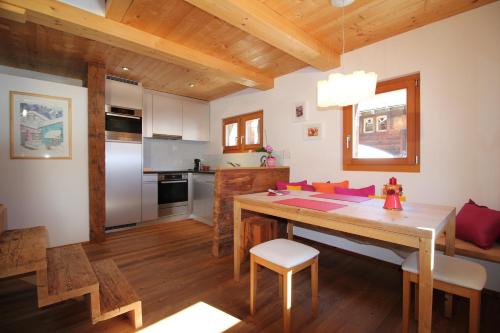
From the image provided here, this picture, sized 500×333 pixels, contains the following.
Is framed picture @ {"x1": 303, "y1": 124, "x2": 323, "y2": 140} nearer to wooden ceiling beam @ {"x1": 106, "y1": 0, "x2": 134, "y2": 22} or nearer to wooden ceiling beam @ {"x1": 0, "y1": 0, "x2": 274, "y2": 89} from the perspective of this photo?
wooden ceiling beam @ {"x1": 0, "y1": 0, "x2": 274, "y2": 89}

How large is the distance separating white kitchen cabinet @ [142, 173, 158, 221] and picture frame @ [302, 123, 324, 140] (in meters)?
2.50

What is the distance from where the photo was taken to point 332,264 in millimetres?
2547

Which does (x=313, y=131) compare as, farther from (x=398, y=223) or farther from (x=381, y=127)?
(x=398, y=223)

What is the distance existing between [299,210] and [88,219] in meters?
2.93

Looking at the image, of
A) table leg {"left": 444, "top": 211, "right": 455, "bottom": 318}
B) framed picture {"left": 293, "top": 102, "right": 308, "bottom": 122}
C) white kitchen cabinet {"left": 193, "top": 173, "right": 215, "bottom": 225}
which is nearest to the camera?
table leg {"left": 444, "top": 211, "right": 455, "bottom": 318}

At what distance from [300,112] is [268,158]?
80cm

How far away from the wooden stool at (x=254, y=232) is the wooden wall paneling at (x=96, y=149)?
2.00 m

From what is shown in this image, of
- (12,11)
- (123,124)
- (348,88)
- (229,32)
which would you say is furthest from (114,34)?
(348,88)

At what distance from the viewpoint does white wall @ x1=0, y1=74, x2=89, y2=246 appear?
263 cm

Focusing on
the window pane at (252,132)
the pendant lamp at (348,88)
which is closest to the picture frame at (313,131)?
the window pane at (252,132)

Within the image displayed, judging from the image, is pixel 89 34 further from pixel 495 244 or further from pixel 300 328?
pixel 495 244

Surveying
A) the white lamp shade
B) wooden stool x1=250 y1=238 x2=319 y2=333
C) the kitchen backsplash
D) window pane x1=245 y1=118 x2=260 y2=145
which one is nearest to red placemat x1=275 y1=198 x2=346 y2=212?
wooden stool x1=250 y1=238 x2=319 y2=333

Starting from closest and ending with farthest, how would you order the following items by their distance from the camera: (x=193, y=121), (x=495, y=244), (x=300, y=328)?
1. (x=300, y=328)
2. (x=495, y=244)
3. (x=193, y=121)

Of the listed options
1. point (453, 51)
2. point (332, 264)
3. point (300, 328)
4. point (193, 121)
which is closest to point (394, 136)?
point (453, 51)
